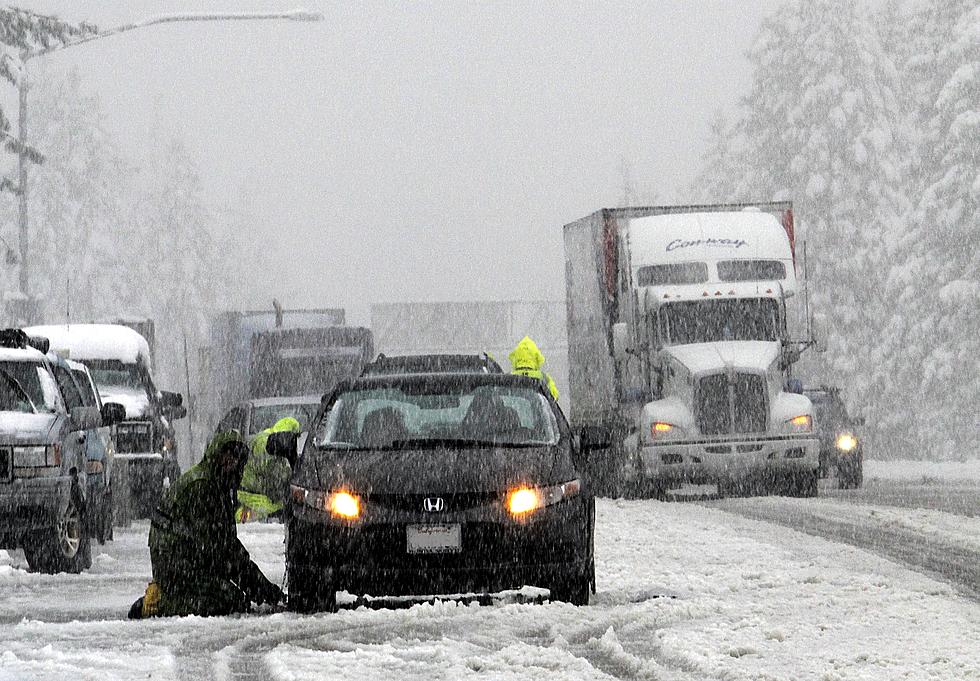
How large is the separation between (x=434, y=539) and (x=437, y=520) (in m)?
0.11

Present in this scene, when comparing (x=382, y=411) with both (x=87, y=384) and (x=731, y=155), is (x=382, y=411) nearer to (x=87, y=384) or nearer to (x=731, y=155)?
(x=87, y=384)

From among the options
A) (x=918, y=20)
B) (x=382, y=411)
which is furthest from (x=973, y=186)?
(x=382, y=411)

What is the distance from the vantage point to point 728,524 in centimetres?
1853

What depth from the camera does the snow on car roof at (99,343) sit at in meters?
23.1

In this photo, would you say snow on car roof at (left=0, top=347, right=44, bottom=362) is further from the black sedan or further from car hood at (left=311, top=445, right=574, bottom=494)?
car hood at (left=311, top=445, right=574, bottom=494)

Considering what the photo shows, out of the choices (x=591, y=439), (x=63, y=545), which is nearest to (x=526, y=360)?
(x=63, y=545)

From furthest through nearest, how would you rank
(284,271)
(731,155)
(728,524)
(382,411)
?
1. (284,271)
2. (731,155)
3. (728,524)
4. (382,411)

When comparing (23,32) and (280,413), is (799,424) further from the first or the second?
(23,32)

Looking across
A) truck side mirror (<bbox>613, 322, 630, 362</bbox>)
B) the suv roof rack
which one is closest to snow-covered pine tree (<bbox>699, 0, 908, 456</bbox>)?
truck side mirror (<bbox>613, 322, 630, 362</bbox>)

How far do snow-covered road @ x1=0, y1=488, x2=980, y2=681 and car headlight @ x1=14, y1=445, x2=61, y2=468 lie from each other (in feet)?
2.83

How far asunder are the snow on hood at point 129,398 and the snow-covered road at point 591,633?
7699 mm

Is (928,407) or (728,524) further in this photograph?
(928,407)

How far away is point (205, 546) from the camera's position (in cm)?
1163

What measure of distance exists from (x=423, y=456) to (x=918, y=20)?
131 feet
